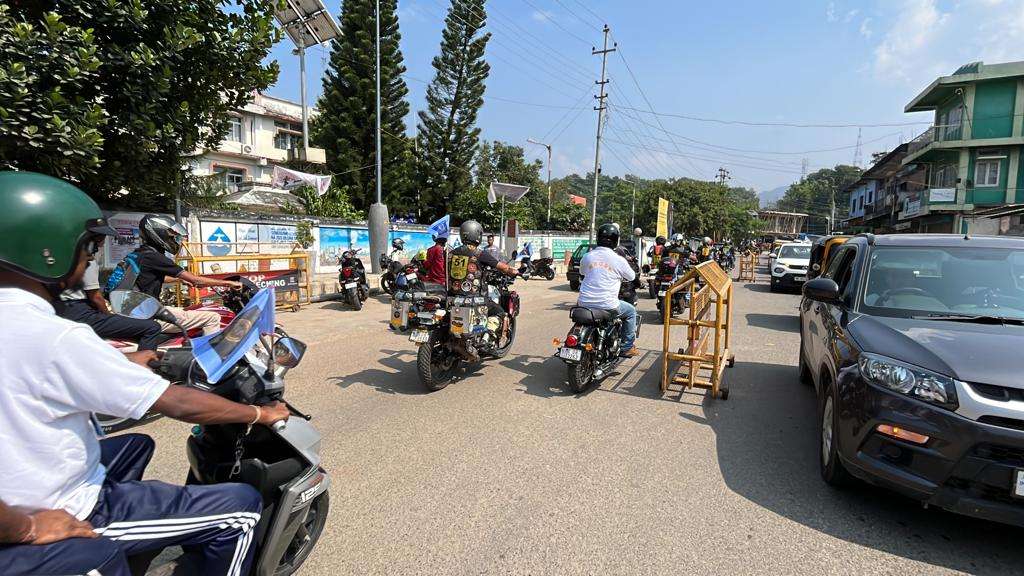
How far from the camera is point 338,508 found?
309cm

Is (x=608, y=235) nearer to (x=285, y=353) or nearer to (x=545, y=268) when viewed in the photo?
(x=285, y=353)

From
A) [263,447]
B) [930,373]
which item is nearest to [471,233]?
[263,447]

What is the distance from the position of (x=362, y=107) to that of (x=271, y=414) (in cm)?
2685

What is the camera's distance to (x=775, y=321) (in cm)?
1027

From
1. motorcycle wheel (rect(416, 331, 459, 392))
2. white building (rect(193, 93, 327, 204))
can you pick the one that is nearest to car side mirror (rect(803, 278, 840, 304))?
motorcycle wheel (rect(416, 331, 459, 392))

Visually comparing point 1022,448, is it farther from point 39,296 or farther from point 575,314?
point 39,296

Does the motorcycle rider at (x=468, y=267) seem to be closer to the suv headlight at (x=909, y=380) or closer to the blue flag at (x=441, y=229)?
the blue flag at (x=441, y=229)

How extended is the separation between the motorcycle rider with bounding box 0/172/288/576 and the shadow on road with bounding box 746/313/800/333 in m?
9.69

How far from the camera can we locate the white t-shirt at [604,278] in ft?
18.3

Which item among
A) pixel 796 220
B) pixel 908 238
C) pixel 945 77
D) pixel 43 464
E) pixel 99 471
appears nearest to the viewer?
pixel 43 464

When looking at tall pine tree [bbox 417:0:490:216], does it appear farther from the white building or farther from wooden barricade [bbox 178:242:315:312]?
wooden barricade [bbox 178:242:315:312]

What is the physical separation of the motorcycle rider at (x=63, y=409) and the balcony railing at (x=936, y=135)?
35815 mm

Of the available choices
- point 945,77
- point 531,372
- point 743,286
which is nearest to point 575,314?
point 531,372

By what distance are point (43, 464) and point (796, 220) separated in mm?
85585
